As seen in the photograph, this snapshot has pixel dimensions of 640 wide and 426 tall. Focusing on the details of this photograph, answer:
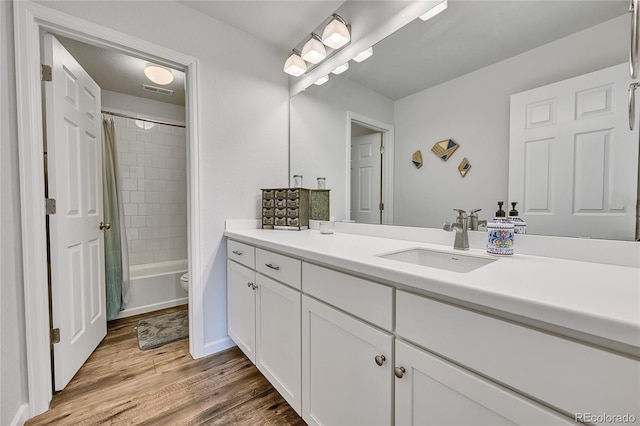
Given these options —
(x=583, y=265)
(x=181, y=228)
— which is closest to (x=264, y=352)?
(x=583, y=265)

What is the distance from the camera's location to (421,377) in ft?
2.29

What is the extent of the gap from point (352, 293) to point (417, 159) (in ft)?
2.81

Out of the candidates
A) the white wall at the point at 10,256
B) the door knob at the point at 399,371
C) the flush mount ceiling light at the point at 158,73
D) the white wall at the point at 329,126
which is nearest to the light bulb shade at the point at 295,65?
the white wall at the point at 329,126

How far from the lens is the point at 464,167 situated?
1.20m

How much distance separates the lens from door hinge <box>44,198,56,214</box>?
1.37m

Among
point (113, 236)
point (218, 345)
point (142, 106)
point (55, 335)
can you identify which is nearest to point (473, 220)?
point (218, 345)

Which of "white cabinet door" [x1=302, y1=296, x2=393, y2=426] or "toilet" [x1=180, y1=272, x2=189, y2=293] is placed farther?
"toilet" [x1=180, y1=272, x2=189, y2=293]

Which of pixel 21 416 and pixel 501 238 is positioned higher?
pixel 501 238

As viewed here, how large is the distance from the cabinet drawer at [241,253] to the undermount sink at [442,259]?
2.69 ft

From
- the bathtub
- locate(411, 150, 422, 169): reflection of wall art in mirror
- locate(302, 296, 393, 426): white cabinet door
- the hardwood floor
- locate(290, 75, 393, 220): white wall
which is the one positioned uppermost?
locate(290, 75, 393, 220): white wall

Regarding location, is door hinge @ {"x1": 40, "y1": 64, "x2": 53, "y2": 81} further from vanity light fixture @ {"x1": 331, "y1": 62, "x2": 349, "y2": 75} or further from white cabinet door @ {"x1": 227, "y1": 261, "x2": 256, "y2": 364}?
vanity light fixture @ {"x1": 331, "y1": 62, "x2": 349, "y2": 75}

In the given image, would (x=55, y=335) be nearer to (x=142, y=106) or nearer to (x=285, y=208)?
(x=285, y=208)

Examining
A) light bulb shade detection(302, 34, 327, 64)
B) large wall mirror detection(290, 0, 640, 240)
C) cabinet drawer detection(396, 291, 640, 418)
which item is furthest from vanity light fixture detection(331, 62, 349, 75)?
cabinet drawer detection(396, 291, 640, 418)

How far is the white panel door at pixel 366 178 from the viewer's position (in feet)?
5.24
